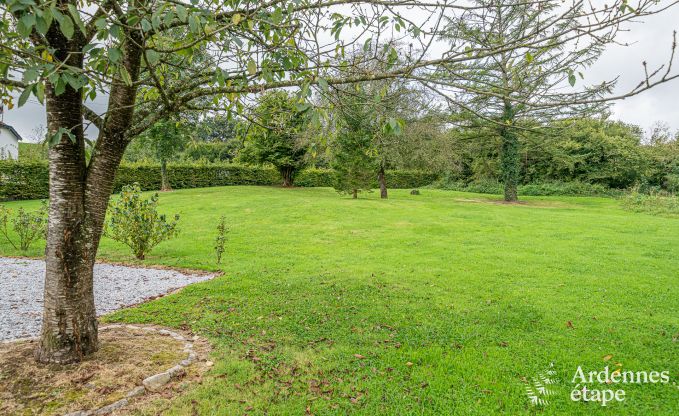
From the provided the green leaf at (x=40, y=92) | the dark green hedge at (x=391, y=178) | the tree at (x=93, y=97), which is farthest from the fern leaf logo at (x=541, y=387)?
the dark green hedge at (x=391, y=178)

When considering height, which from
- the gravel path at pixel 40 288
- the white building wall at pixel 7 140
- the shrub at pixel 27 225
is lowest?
the gravel path at pixel 40 288

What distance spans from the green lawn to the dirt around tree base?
35 cm

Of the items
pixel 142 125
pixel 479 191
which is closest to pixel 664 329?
pixel 142 125

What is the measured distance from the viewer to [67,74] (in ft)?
6.61

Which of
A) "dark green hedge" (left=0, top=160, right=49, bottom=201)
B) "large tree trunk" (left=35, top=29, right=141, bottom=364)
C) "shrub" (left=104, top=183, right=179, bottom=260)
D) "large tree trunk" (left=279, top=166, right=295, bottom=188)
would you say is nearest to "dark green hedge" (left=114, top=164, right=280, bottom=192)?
"large tree trunk" (left=279, top=166, right=295, bottom=188)

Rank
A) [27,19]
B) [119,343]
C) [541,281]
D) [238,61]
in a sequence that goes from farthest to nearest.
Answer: [541,281] < [119,343] < [238,61] < [27,19]

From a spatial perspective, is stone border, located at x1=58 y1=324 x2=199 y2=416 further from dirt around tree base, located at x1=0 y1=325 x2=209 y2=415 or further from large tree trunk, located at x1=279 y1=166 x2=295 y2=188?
large tree trunk, located at x1=279 y1=166 x2=295 y2=188

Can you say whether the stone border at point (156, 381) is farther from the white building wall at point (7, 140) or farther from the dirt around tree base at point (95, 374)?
the white building wall at point (7, 140)

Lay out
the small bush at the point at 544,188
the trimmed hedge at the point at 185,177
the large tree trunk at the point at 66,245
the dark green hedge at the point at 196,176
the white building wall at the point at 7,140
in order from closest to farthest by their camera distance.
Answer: the large tree trunk at the point at 66,245
the trimmed hedge at the point at 185,177
the dark green hedge at the point at 196,176
the small bush at the point at 544,188
the white building wall at the point at 7,140

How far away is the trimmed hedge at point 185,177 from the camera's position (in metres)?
21.7

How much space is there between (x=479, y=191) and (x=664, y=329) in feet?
95.7

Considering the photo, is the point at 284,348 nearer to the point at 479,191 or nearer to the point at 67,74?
the point at 67,74

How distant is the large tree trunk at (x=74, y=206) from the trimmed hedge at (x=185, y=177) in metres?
19.4

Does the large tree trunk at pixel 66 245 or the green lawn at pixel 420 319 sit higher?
the large tree trunk at pixel 66 245
